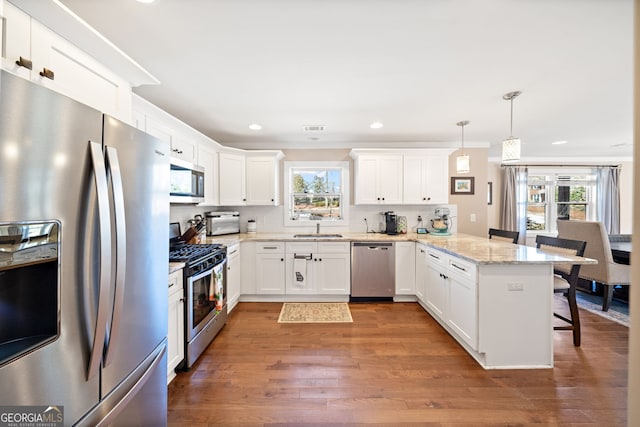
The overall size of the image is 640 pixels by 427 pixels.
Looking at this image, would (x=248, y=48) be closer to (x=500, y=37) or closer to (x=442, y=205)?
(x=500, y=37)

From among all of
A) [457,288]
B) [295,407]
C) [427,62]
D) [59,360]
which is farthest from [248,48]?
[457,288]

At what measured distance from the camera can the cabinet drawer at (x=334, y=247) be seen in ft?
11.9

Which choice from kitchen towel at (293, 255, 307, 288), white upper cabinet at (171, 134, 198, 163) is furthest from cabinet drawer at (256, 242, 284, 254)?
white upper cabinet at (171, 134, 198, 163)

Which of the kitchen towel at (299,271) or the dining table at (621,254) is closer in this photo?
the dining table at (621,254)

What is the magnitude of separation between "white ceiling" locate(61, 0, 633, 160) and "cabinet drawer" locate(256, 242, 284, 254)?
1609 millimetres

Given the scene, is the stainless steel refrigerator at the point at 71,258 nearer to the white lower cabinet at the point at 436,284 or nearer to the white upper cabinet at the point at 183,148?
the white upper cabinet at the point at 183,148

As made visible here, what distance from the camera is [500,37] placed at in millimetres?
1665

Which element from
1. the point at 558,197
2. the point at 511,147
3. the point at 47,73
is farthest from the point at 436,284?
the point at 558,197

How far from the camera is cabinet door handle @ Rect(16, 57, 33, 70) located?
98cm

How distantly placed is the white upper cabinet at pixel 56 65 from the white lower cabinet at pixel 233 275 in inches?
A: 79.0

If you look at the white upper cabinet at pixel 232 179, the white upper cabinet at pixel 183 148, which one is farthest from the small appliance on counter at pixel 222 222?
the white upper cabinet at pixel 183 148

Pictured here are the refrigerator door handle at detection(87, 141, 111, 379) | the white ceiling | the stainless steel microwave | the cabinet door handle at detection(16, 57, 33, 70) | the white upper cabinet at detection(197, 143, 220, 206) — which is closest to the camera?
the refrigerator door handle at detection(87, 141, 111, 379)

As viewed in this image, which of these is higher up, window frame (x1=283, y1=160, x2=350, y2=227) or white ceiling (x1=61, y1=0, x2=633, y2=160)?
white ceiling (x1=61, y1=0, x2=633, y2=160)

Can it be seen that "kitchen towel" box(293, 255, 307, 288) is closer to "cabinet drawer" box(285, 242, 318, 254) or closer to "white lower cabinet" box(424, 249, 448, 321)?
"cabinet drawer" box(285, 242, 318, 254)
